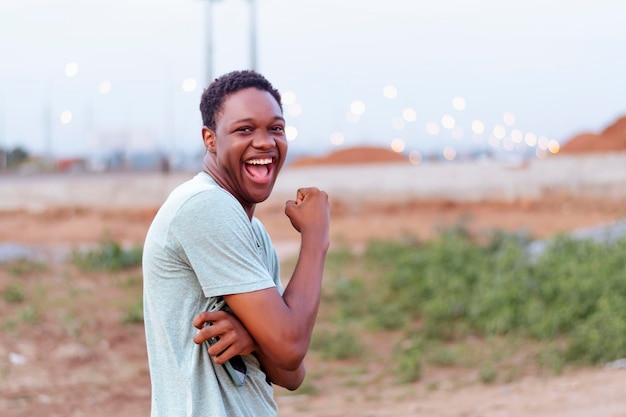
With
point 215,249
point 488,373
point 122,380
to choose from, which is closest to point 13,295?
point 122,380

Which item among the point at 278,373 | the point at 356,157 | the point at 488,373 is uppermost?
the point at 278,373

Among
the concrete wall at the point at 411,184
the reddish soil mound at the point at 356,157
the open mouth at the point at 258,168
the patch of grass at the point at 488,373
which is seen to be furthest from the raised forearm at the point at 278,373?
the reddish soil mound at the point at 356,157

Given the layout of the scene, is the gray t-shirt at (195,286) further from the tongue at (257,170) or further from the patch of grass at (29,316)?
the patch of grass at (29,316)

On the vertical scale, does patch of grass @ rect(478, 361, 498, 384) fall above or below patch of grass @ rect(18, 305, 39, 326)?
below

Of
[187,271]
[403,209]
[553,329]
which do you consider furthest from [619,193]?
[187,271]

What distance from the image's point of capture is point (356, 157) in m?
27.2

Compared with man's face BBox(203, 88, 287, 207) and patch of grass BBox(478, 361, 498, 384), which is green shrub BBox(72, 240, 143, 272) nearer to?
patch of grass BBox(478, 361, 498, 384)

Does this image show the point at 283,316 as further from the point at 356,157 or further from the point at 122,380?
the point at 356,157

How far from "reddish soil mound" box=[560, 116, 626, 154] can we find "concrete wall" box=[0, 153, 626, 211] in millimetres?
3998

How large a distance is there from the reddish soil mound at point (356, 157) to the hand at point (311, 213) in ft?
80.8

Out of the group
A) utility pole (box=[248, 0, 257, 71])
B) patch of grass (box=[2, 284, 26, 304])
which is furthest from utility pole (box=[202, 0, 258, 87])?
patch of grass (box=[2, 284, 26, 304])

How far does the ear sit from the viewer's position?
2039 millimetres

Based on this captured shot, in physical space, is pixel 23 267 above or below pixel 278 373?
below

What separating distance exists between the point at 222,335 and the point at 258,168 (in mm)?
426
